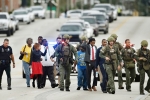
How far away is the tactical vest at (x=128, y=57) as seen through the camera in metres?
21.9

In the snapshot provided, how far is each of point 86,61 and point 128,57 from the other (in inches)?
50.4

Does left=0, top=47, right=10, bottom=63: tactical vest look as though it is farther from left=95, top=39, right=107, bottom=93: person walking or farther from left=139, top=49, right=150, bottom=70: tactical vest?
left=139, top=49, right=150, bottom=70: tactical vest

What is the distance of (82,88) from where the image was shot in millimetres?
23062

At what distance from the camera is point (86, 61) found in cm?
2175

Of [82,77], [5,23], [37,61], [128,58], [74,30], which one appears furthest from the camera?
[5,23]

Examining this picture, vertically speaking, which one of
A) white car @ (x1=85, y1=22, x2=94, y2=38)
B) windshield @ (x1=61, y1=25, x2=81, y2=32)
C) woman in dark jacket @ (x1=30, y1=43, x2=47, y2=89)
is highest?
woman in dark jacket @ (x1=30, y1=43, x2=47, y2=89)

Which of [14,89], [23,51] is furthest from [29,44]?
[14,89]

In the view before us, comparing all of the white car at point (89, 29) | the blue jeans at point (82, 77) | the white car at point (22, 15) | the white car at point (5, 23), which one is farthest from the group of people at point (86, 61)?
the white car at point (22, 15)

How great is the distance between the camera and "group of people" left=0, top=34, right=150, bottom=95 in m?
20.8

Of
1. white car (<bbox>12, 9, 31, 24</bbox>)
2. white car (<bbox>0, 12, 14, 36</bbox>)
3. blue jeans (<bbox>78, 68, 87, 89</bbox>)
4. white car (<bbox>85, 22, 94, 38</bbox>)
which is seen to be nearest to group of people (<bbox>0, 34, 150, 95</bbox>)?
blue jeans (<bbox>78, 68, 87, 89</bbox>)

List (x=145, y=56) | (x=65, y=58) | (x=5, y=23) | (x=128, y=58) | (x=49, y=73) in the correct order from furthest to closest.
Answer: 1. (x=5, y=23)
2. (x=49, y=73)
3. (x=128, y=58)
4. (x=65, y=58)
5. (x=145, y=56)

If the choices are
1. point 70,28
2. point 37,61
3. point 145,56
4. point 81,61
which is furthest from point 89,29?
point 145,56

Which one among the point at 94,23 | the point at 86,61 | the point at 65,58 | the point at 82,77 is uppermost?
the point at 65,58

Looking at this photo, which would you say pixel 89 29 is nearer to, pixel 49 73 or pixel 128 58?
pixel 49 73
